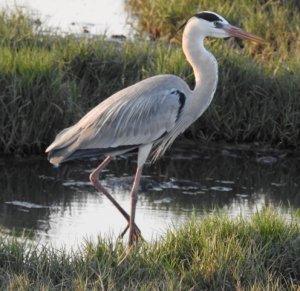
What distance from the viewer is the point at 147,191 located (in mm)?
8875

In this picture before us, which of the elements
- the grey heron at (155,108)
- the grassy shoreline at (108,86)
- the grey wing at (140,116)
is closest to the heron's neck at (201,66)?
the grey heron at (155,108)

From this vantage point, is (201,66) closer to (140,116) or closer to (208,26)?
(208,26)

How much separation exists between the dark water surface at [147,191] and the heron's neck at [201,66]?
91cm

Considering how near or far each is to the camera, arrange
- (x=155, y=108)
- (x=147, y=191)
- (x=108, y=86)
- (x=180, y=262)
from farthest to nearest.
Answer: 1. (x=108, y=86)
2. (x=147, y=191)
3. (x=155, y=108)
4. (x=180, y=262)

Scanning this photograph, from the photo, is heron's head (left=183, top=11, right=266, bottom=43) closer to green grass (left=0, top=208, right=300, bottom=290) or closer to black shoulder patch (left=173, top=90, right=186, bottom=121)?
black shoulder patch (left=173, top=90, right=186, bottom=121)

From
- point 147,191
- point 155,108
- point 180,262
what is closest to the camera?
point 180,262

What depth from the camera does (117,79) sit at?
1011cm

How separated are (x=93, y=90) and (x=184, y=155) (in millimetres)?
1044

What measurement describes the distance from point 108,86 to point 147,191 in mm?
1491

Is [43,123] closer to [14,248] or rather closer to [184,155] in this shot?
[184,155]

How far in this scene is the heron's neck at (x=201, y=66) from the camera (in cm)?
758

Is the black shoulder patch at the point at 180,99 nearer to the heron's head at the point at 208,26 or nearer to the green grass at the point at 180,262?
the heron's head at the point at 208,26

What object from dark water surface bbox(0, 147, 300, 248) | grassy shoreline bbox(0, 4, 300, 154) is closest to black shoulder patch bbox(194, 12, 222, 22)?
dark water surface bbox(0, 147, 300, 248)

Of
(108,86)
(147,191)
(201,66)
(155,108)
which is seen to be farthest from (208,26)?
(108,86)
